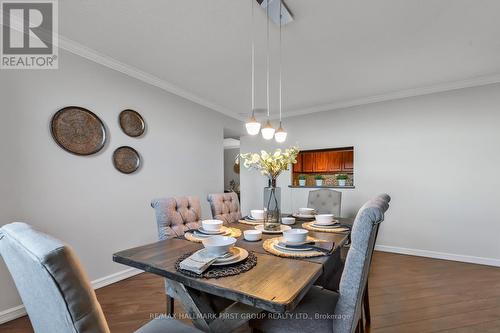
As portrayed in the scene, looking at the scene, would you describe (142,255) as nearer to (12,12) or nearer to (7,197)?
(7,197)

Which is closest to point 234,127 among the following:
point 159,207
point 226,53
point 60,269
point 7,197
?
point 226,53

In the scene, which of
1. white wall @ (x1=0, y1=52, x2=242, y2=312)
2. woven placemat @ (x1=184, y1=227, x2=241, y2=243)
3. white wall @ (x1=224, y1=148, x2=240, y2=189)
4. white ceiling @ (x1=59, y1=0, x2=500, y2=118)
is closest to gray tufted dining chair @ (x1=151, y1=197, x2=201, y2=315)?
woven placemat @ (x1=184, y1=227, x2=241, y2=243)

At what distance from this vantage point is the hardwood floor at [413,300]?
1813 millimetres

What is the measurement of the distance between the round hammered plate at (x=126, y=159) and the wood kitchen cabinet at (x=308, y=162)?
3.05 meters

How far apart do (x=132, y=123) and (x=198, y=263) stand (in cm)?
228

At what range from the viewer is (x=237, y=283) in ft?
3.13

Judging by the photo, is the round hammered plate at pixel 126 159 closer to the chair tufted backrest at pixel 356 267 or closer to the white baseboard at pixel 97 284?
the white baseboard at pixel 97 284

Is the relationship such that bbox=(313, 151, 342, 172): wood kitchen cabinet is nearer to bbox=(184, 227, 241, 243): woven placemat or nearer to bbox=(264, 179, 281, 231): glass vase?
bbox=(264, 179, 281, 231): glass vase

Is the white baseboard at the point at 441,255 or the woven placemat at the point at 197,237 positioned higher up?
the woven placemat at the point at 197,237

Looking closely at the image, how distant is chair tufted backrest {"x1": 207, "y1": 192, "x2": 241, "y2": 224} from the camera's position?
7.73 ft

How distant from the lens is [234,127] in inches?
181

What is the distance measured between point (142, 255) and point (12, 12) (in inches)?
88.4

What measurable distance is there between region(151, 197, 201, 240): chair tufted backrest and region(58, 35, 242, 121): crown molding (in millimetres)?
1729

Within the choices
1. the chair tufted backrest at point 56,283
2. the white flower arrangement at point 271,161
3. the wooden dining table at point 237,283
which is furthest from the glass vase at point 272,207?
the chair tufted backrest at point 56,283
